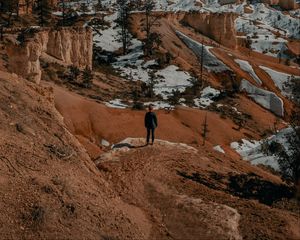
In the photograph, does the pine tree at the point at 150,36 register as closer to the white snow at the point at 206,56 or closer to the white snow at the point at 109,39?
the white snow at the point at 109,39

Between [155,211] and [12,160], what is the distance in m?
3.96

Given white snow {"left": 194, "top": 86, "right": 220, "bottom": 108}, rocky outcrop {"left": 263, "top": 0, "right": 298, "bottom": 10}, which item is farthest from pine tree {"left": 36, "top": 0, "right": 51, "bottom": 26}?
rocky outcrop {"left": 263, "top": 0, "right": 298, "bottom": 10}

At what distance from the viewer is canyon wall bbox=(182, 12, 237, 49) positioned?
292 feet

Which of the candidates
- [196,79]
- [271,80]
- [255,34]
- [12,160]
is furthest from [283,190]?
[255,34]

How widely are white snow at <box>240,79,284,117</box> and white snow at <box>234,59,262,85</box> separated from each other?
3.67 m

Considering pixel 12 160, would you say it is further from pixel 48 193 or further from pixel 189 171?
pixel 189 171

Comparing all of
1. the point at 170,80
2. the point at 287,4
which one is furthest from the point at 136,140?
the point at 287,4

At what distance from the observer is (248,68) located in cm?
6800

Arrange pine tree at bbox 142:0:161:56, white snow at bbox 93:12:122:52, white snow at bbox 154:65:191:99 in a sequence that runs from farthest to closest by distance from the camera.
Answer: white snow at bbox 93:12:122:52, pine tree at bbox 142:0:161:56, white snow at bbox 154:65:191:99

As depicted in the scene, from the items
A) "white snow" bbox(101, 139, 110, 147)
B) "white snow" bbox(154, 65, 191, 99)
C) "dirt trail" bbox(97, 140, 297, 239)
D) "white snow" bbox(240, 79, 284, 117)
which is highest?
"dirt trail" bbox(97, 140, 297, 239)

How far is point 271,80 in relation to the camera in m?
66.6

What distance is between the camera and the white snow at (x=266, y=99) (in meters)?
58.8

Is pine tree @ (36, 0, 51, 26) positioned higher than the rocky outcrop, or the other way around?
pine tree @ (36, 0, 51, 26)

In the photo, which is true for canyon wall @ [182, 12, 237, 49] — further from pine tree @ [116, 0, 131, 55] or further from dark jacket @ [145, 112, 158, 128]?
dark jacket @ [145, 112, 158, 128]
